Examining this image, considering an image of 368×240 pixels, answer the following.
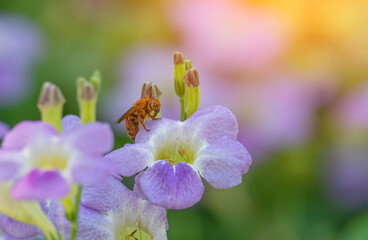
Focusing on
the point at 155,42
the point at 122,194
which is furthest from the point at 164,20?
the point at 122,194

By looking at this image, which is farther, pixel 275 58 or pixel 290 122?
pixel 275 58

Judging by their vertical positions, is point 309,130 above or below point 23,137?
below

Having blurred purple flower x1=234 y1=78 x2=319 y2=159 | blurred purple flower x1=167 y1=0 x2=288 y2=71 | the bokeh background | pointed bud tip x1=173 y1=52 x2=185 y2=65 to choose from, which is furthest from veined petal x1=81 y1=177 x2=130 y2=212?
blurred purple flower x1=167 y1=0 x2=288 y2=71

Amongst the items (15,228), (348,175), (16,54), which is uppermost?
(15,228)

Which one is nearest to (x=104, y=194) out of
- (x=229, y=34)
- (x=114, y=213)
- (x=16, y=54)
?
(x=114, y=213)

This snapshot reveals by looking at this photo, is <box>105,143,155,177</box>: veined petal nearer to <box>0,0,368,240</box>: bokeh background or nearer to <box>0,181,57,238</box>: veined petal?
<box>0,181,57,238</box>: veined petal

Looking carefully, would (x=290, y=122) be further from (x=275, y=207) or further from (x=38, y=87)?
(x=38, y=87)

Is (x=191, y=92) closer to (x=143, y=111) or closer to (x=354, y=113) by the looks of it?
(x=143, y=111)
